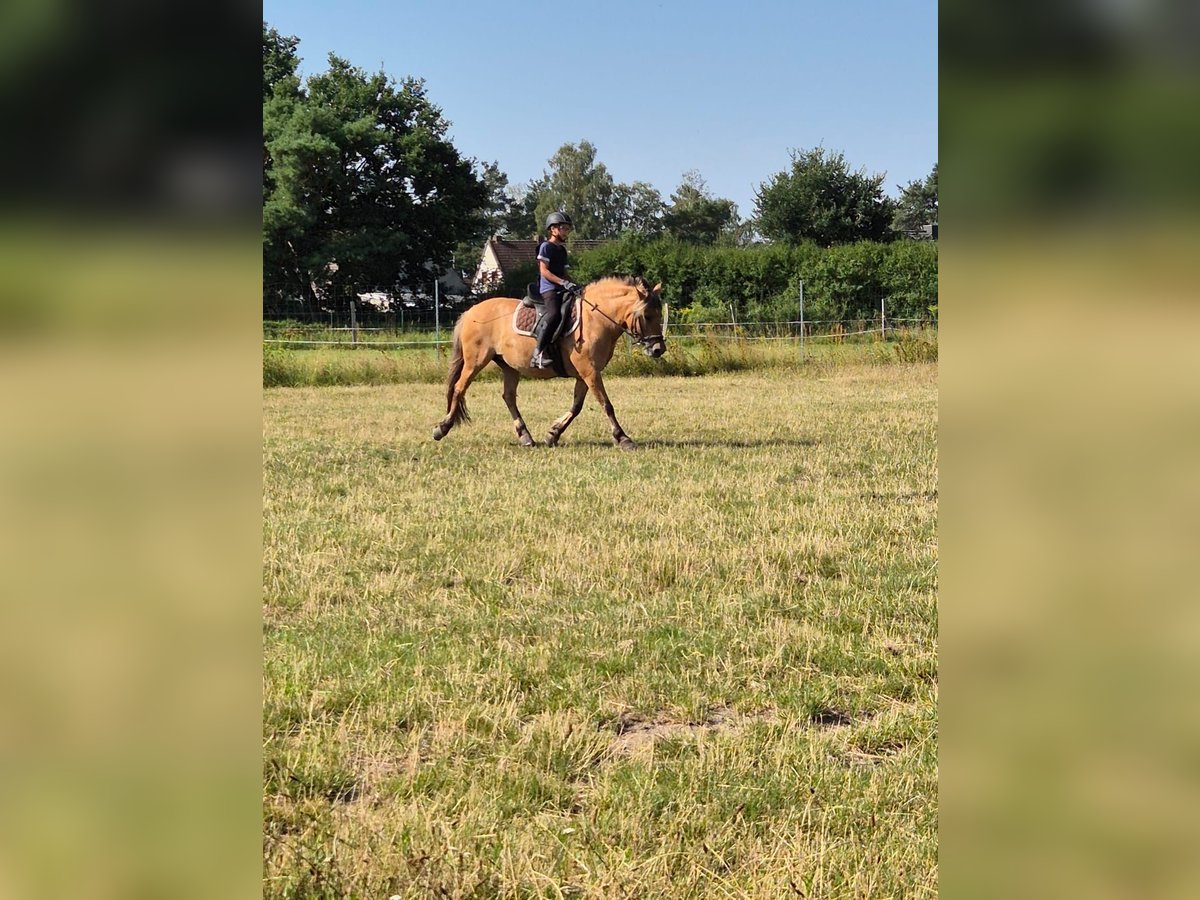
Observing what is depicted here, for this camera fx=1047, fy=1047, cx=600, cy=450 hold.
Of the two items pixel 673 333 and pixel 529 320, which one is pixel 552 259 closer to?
pixel 529 320

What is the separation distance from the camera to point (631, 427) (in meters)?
13.1

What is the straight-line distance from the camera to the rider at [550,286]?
11.2 metres

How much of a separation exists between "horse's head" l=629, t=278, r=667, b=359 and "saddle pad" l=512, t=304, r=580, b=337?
653 mm

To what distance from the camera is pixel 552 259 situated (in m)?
11.3

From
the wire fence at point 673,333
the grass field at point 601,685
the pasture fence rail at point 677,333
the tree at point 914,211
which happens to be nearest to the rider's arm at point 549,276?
the grass field at point 601,685

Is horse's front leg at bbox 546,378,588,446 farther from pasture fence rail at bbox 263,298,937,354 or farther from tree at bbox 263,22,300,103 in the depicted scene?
tree at bbox 263,22,300,103

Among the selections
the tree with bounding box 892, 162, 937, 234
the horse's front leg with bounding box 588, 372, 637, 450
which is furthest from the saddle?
the tree with bounding box 892, 162, 937, 234

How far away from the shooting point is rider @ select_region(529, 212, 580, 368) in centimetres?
1125

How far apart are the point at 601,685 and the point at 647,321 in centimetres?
788

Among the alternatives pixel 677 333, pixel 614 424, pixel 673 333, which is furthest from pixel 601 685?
pixel 677 333

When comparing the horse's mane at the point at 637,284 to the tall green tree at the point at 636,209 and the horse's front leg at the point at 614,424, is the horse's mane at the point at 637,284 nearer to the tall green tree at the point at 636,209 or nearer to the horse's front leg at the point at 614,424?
the horse's front leg at the point at 614,424

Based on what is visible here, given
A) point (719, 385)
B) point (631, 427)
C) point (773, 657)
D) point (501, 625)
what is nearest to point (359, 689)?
point (501, 625)
